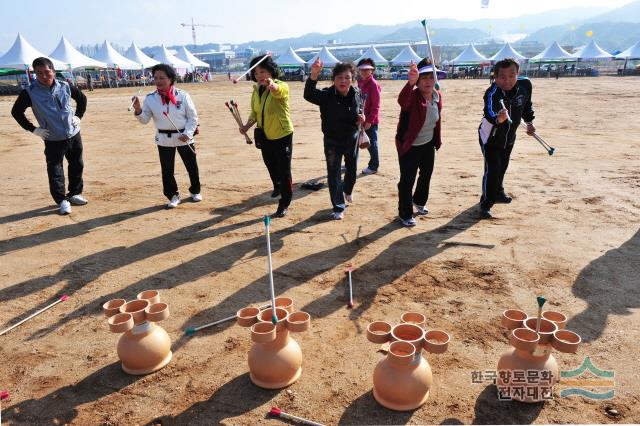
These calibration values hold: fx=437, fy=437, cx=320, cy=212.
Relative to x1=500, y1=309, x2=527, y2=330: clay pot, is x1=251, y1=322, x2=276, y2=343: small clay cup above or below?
→ above

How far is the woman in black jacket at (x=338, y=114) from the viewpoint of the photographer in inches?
204

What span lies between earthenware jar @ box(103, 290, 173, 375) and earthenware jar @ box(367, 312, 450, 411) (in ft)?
4.68

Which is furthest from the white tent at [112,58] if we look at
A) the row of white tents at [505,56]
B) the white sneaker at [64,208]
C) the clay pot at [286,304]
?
the clay pot at [286,304]

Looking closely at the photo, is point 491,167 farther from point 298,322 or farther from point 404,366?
point 298,322

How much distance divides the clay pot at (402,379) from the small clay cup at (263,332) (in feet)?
2.22

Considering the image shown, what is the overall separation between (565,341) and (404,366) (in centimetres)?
90

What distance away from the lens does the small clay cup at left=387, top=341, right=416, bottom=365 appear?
2.46 m

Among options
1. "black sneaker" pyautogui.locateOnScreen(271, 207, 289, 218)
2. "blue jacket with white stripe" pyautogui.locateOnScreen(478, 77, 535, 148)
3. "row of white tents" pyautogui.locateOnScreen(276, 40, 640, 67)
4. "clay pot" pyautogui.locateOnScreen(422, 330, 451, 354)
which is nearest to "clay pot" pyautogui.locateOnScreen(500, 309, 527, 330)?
"clay pot" pyautogui.locateOnScreen(422, 330, 451, 354)

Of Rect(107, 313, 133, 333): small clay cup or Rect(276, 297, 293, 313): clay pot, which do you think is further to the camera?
Rect(276, 297, 293, 313): clay pot

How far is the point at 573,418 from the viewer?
2545mm

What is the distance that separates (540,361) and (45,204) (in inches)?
275

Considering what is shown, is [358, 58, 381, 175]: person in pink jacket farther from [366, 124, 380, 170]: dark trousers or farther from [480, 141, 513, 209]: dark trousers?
[480, 141, 513, 209]: dark trousers

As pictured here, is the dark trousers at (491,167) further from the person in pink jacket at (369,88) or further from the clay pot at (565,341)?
the clay pot at (565,341)

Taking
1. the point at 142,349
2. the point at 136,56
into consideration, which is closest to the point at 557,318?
the point at 142,349
